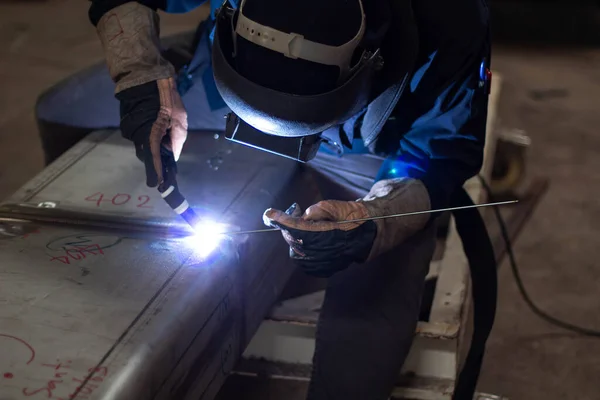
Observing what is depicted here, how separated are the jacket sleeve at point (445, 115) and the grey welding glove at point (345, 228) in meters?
0.08

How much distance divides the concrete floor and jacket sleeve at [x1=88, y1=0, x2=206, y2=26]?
1277 millimetres

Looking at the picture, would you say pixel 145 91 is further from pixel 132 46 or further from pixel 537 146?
pixel 537 146

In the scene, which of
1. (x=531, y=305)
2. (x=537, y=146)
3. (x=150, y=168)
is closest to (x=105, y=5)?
(x=150, y=168)

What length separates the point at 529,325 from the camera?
6.82ft

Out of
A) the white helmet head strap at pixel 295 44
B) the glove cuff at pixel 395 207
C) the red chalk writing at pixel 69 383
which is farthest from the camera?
the glove cuff at pixel 395 207

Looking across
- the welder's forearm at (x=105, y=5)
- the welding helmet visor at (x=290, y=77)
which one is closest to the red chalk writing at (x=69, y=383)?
the welding helmet visor at (x=290, y=77)

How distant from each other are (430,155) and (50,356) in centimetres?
86

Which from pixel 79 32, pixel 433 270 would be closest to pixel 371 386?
pixel 433 270

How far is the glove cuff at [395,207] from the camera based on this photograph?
130 centimetres

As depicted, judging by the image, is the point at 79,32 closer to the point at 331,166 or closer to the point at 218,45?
the point at 331,166

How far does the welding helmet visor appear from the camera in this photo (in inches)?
42.4

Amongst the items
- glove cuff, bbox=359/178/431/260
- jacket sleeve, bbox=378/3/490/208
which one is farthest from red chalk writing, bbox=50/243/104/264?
jacket sleeve, bbox=378/3/490/208

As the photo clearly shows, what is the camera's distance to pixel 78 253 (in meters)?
1.22

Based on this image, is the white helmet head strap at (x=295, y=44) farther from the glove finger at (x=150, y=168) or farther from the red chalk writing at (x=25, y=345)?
the red chalk writing at (x=25, y=345)
